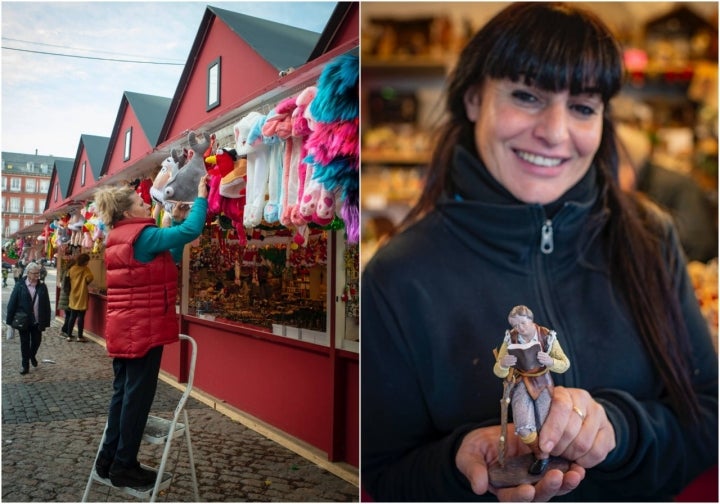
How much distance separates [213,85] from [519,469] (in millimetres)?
4544

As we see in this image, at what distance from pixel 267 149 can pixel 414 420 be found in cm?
137

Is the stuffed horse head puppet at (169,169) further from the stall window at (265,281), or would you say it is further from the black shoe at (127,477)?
the black shoe at (127,477)

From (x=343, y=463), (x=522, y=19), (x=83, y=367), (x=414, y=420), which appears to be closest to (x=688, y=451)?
(x=414, y=420)

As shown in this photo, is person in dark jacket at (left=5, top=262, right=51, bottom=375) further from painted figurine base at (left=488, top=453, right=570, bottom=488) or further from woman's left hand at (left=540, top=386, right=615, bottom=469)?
woman's left hand at (left=540, top=386, right=615, bottom=469)

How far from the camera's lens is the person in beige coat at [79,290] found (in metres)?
3.72

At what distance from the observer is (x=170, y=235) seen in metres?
2.74

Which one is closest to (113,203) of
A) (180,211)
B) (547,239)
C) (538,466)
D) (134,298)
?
(180,211)

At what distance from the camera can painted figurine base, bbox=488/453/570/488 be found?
2.20 meters

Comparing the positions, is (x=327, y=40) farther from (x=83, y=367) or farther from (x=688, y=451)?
(x=688, y=451)

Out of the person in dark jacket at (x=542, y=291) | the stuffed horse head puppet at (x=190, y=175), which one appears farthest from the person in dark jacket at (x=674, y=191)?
the stuffed horse head puppet at (x=190, y=175)

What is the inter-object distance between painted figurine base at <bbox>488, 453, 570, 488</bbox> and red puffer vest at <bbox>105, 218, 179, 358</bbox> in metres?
1.62

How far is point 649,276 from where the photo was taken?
2.22 metres

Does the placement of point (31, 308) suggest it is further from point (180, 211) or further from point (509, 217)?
point (509, 217)

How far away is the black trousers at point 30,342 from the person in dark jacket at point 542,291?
83.8 inches
